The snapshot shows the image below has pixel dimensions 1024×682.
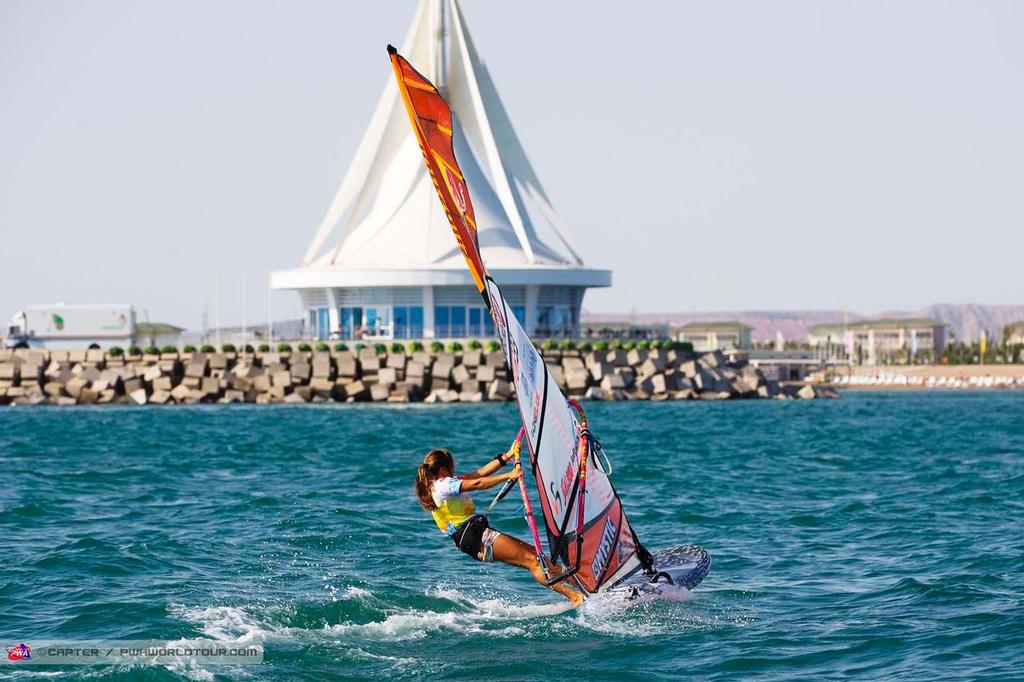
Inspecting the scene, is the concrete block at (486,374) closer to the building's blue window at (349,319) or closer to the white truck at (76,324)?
the building's blue window at (349,319)

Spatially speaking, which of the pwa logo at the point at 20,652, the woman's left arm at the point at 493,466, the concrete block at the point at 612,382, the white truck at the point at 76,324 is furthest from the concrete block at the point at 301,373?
the pwa logo at the point at 20,652

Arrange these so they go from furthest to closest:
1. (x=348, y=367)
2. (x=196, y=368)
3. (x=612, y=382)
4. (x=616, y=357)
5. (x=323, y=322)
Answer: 1. (x=323, y=322)
2. (x=616, y=357)
3. (x=612, y=382)
4. (x=196, y=368)
5. (x=348, y=367)

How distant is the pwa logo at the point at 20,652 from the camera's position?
13.5 m

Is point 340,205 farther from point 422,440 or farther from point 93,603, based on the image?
point 93,603

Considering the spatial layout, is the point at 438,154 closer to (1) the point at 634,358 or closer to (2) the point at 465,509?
(2) the point at 465,509

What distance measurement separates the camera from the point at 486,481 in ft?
48.4

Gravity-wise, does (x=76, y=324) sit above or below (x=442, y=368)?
above

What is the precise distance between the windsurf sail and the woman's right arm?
343mm

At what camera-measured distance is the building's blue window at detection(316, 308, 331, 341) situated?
83562 mm

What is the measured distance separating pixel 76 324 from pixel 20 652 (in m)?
75.3

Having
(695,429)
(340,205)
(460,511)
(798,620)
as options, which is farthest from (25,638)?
(340,205)

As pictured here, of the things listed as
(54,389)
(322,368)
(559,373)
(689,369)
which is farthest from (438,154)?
(689,369)

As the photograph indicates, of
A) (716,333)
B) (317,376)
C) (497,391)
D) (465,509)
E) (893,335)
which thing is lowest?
(497,391)

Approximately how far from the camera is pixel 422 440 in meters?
40.7
